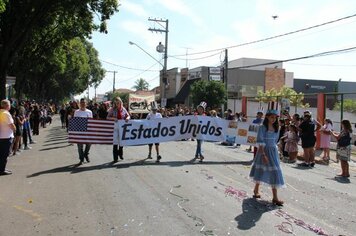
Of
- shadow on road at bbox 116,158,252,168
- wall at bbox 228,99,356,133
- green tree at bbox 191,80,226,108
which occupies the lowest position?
shadow on road at bbox 116,158,252,168

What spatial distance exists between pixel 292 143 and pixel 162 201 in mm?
9147

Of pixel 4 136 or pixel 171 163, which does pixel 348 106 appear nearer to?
pixel 171 163

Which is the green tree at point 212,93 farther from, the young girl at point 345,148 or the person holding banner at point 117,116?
the young girl at point 345,148

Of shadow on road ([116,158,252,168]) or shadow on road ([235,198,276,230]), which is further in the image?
shadow on road ([116,158,252,168])

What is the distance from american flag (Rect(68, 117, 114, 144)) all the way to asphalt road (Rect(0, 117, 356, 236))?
0.74m

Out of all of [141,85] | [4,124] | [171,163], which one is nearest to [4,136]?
[4,124]

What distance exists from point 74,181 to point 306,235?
5.65 metres

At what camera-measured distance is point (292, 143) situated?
16.3m

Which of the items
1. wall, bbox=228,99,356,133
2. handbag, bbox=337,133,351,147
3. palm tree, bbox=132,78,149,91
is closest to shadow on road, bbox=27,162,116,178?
handbag, bbox=337,133,351,147

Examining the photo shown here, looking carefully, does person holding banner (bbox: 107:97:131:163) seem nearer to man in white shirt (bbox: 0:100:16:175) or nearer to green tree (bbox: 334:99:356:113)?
man in white shirt (bbox: 0:100:16:175)

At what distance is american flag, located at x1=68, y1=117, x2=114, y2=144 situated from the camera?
13391 mm

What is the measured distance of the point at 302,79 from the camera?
80.8m

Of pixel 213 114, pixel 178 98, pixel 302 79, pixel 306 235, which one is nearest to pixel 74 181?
pixel 306 235

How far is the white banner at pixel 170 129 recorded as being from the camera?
47.3 ft
